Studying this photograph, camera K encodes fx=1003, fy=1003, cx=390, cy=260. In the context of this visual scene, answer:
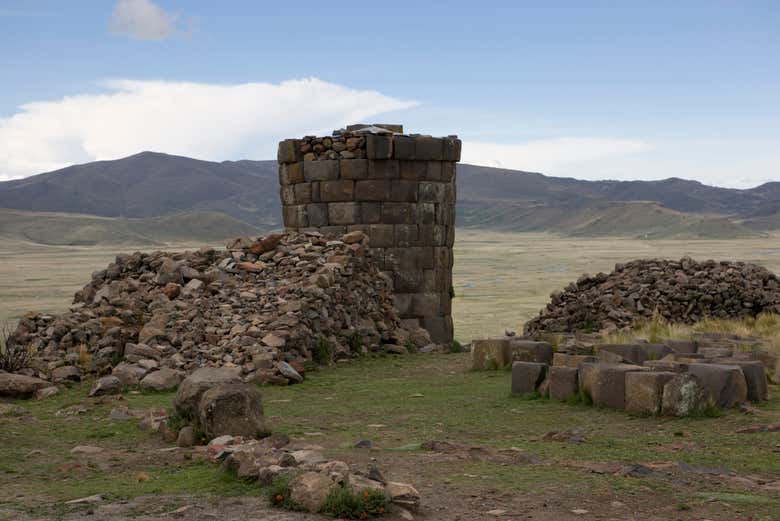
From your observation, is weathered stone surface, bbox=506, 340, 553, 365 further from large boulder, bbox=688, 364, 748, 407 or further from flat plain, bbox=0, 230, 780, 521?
large boulder, bbox=688, 364, 748, 407

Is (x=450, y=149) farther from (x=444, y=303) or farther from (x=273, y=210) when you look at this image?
(x=273, y=210)

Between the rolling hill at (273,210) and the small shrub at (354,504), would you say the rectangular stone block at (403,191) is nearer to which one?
the small shrub at (354,504)

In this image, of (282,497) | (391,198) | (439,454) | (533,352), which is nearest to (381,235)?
(391,198)

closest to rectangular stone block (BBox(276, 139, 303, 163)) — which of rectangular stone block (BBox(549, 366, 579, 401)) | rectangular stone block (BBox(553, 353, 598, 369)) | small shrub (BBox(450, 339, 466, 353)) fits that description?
small shrub (BBox(450, 339, 466, 353))

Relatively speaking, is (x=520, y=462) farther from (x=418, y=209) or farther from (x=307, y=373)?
(x=418, y=209)

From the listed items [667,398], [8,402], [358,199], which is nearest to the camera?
[667,398]

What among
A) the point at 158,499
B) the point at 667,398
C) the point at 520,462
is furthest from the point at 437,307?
the point at 158,499

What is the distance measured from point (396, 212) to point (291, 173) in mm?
2163

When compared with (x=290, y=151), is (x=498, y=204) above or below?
above

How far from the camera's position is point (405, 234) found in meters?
18.4

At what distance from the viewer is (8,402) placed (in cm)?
1193

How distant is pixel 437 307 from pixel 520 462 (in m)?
11.2

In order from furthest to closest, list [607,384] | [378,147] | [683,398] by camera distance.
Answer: [378,147], [607,384], [683,398]

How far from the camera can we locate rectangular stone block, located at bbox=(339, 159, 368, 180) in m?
18.2
